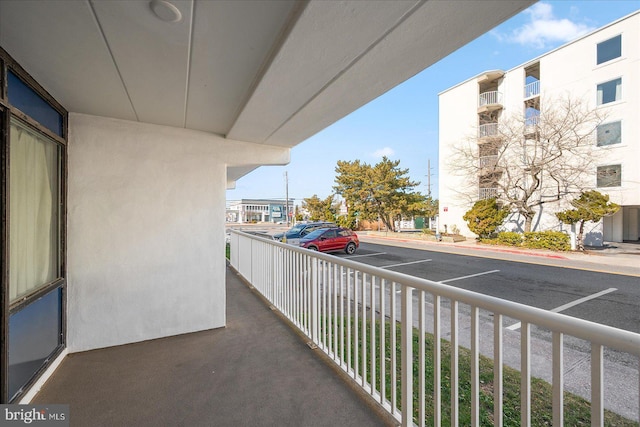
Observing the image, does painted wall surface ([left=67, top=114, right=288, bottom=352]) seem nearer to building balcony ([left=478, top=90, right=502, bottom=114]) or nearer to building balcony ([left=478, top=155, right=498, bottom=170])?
building balcony ([left=478, top=155, right=498, bottom=170])

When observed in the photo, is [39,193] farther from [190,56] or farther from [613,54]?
[613,54]

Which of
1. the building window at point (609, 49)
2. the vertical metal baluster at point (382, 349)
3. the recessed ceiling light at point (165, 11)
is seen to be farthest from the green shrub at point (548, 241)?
the recessed ceiling light at point (165, 11)

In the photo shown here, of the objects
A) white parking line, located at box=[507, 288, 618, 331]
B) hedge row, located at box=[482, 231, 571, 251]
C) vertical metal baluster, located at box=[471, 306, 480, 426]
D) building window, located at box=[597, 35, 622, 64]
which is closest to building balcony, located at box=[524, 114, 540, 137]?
building window, located at box=[597, 35, 622, 64]

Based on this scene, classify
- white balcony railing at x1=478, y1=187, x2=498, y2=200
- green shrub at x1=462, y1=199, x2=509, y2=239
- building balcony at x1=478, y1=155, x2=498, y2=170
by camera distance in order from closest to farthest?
green shrub at x1=462, y1=199, x2=509, y2=239
building balcony at x1=478, y1=155, x2=498, y2=170
white balcony railing at x1=478, y1=187, x2=498, y2=200

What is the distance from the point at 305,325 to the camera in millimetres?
2807

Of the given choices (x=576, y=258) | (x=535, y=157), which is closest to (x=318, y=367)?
(x=576, y=258)

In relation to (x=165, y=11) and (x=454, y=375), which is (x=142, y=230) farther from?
(x=454, y=375)

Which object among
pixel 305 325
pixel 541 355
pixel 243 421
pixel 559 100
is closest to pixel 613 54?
pixel 559 100

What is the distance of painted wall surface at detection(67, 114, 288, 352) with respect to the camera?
2521 mm

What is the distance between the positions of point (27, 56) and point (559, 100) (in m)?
18.6

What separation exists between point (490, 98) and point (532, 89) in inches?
79.5

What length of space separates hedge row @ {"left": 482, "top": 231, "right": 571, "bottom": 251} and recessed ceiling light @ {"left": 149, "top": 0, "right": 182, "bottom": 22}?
14532mm

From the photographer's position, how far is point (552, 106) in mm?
13812

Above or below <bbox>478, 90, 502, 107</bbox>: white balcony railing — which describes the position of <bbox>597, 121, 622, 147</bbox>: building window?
below
